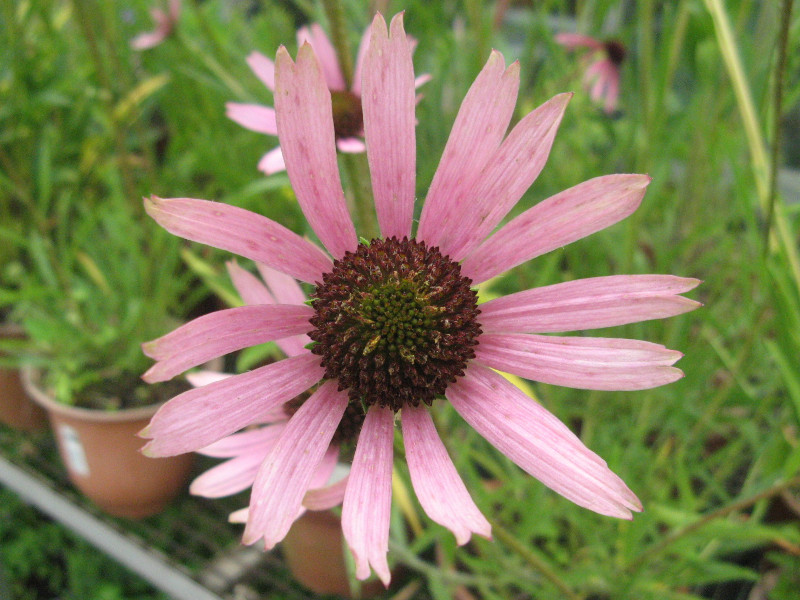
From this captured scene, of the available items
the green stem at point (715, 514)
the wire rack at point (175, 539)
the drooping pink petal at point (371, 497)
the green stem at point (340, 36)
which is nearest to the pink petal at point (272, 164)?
the green stem at point (340, 36)

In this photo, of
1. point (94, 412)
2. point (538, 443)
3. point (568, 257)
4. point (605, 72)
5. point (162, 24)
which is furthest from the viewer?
point (605, 72)

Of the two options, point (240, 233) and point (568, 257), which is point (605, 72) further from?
point (240, 233)

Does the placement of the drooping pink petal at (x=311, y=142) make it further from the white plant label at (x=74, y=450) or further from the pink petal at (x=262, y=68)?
the white plant label at (x=74, y=450)

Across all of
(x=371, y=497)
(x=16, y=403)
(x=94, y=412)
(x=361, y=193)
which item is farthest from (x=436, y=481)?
(x=16, y=403)

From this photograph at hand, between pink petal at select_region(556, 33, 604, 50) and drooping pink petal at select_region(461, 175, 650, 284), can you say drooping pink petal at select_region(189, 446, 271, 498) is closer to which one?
drooping pink petal at select_region(461, 175, 650, 284)

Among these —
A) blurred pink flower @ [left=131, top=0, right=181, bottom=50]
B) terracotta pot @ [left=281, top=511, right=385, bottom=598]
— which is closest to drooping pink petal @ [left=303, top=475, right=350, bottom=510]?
terracotta pot @ [left=281, top=511, right=385, bottom=598]

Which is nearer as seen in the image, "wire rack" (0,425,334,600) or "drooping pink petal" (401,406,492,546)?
"drooping pink petal" (401,406,492,546)

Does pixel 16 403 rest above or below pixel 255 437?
below
